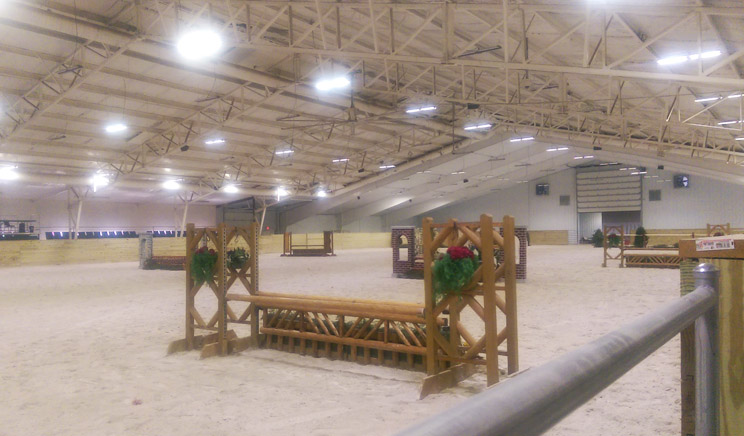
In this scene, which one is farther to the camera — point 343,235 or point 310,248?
point 343,235

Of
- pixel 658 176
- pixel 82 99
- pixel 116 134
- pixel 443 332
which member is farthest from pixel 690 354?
pixel 658 176

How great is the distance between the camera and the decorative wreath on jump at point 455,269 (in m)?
4.53

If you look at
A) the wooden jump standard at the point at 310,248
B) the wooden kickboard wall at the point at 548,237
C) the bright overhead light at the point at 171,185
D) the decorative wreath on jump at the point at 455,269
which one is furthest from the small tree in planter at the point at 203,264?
the wooden kickboard wall at the point at 548,237

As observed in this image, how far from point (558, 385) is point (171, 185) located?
27177 mm

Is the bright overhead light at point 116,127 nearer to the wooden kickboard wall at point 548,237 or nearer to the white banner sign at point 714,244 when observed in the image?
the white banner sign at point 714,244

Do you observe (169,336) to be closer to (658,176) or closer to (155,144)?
(155,144)

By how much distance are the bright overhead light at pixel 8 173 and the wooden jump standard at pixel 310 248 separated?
12.6m

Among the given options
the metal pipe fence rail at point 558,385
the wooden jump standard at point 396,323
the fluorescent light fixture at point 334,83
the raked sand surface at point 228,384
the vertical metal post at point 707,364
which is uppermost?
the fluorescent light fixture at point 334,83

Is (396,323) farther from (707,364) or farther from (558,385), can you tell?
(558,385)

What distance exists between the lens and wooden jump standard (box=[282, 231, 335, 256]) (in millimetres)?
27828

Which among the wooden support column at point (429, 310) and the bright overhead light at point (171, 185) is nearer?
the wooden support column at point (429, 310)

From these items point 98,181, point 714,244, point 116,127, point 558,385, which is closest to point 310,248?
point 98,181

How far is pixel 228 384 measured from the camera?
5020mm

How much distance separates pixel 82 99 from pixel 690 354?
18.0 meters
